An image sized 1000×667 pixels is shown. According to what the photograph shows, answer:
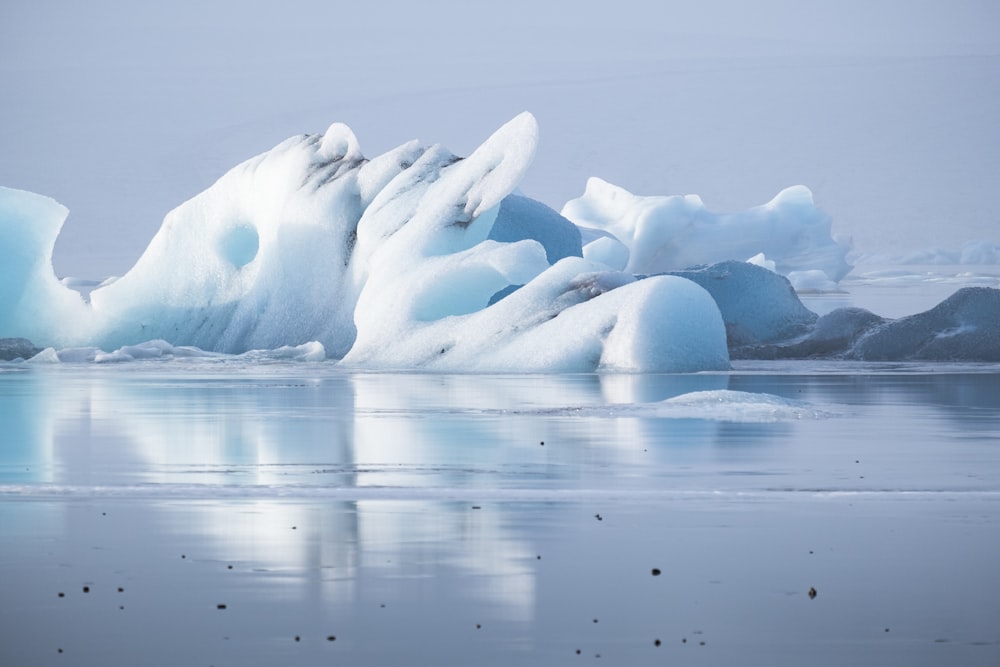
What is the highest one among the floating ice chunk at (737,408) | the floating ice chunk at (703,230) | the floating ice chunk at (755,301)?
the floating ice chunk at (703,230)

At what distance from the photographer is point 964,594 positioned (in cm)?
455

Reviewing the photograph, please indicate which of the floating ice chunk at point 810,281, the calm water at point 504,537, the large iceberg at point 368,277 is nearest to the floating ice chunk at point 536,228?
the large iceberg at point 368,277

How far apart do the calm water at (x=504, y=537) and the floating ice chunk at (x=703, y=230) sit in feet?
64.6

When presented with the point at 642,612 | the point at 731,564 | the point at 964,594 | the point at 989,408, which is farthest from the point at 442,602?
the point at 989,408

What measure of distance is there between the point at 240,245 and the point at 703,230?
40.4 feet

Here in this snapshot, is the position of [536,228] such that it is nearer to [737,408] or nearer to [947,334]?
[947,334]

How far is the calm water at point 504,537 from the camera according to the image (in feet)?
13.2

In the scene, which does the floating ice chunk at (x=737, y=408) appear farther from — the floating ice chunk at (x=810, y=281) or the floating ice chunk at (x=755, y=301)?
the floating ice chunk at (x=810, y=281)

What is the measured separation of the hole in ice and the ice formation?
0.11 ft

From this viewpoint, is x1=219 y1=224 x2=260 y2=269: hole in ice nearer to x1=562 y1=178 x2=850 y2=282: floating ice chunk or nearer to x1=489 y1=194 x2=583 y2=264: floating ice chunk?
x1=489 y1=194 x2=583 y2=264: floating ice chunk

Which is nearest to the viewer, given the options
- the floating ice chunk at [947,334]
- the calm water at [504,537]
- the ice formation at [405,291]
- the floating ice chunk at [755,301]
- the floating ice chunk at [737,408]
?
the calm water at [504,537]

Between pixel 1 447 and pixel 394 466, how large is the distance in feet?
7.50

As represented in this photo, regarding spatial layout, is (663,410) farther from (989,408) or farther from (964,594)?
(964,594)

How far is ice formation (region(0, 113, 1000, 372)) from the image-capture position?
1656 centimetres
